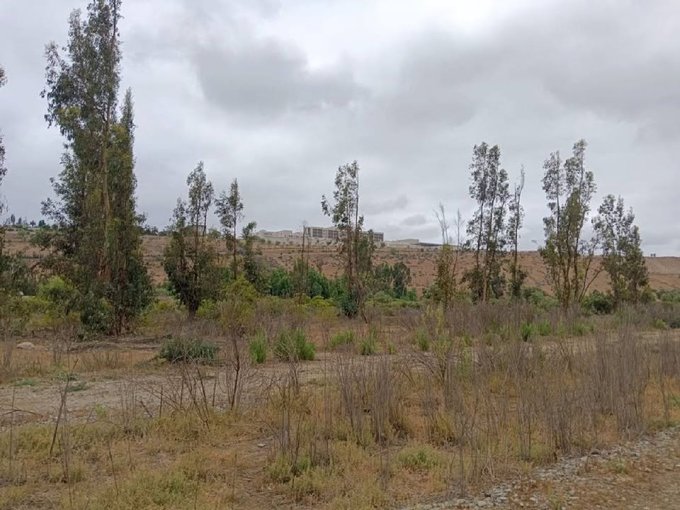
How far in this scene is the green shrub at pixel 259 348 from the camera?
12.0 meters

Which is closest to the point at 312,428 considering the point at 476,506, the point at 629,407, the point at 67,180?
the point at 476,506

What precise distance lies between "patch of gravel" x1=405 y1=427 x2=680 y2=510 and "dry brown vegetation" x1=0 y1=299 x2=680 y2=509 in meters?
0.22

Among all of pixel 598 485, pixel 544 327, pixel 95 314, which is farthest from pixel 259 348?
pixel 95 314

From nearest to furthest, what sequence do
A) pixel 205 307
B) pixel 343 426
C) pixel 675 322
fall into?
pixel 343 426, pixel 205 307, pixel 675 322

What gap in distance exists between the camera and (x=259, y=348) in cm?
1227

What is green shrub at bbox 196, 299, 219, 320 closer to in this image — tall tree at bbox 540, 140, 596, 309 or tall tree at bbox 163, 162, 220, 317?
tall tree at bbox 163, 162, 220, 317

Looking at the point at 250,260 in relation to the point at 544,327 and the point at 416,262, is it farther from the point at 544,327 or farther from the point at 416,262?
the point at 416,262

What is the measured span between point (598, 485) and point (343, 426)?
2.73m

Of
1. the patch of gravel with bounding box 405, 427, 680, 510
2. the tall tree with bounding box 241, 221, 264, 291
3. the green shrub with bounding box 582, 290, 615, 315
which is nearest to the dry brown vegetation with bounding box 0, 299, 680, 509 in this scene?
the patch of gravel with bounding box 405, 427, 680, 510

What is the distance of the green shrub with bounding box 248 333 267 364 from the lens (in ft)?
39.5

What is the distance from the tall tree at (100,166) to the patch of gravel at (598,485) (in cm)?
1641

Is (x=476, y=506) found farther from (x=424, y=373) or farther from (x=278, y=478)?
(x=424, y=373)

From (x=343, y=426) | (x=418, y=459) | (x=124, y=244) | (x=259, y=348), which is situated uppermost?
(x=124, y=244)

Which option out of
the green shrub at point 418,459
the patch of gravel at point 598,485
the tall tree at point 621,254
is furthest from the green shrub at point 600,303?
the green shrub at point 418,459
